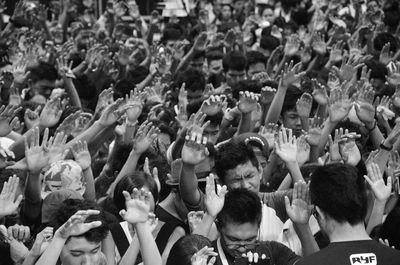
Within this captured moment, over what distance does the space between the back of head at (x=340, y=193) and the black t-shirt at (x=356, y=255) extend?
121 mm

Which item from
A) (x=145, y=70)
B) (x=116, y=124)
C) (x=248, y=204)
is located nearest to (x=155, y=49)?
(x=145, y=70)

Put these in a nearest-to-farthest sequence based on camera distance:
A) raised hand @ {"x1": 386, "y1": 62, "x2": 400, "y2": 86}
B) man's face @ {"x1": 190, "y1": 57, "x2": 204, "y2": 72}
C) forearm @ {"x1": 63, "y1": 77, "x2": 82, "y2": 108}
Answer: forearm @ {"x1": 63, "y1": 77, "x2": 82, "y2": 108} → raised hand @ {"x1": 386, "y1": 62, "x2": 400, "y2": 86} → man's face @ {"x1": 190, "y1": 57, "x2": 204, "y2": 72}

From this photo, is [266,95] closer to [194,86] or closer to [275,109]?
[275,109]

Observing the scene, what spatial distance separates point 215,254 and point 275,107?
3298mm

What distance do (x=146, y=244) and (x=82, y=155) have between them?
1583 mm

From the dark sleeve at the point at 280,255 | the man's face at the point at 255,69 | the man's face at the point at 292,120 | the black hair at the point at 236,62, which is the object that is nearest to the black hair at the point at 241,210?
the dark sleeve at the point at 280,255

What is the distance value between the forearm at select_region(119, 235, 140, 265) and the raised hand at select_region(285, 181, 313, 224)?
2.42 feet

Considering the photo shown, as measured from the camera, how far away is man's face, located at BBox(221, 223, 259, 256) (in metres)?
4.05

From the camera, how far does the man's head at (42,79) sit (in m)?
8.01

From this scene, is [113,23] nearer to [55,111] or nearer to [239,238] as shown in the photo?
[55,111]

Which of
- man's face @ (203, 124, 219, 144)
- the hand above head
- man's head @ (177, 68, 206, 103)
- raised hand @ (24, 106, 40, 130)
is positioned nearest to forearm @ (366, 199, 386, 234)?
the hand above head

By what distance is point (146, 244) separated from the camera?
13.1ft

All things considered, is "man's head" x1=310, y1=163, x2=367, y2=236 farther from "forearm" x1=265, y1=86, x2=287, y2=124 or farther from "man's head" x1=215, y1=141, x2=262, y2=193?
"forearm" x1=265, y1=86, x2=287, y2=124

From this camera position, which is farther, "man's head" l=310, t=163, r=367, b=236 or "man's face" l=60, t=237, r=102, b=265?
"man's face" l=60, t=237, r=102, b=265
